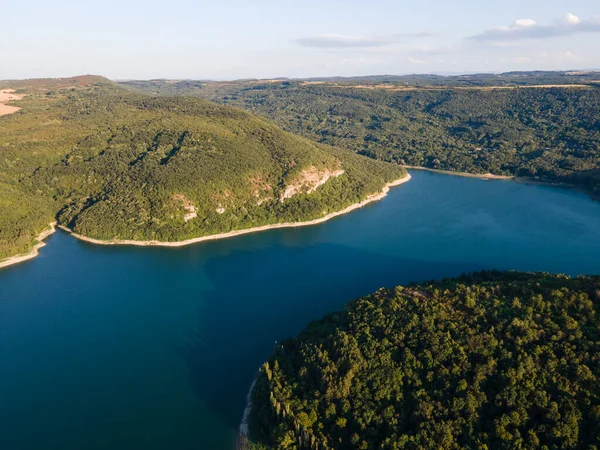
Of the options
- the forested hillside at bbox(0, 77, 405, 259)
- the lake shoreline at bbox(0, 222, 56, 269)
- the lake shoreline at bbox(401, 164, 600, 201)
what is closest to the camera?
the lake shoreline at bbox(0, 222, 56, 269)

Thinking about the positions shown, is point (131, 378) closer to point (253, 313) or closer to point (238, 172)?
point (253, 313)

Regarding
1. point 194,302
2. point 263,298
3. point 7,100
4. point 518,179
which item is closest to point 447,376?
point 263,298

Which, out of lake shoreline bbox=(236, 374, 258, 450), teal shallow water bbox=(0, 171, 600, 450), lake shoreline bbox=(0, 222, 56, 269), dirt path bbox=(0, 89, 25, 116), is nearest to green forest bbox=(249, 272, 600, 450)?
lake shoreline bbox=(236, 374, 258, 450)

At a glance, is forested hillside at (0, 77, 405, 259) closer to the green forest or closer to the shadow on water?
the shadow on water

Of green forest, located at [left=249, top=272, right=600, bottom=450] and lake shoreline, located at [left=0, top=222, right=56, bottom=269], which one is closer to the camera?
green forest, located at [left=249, top=272, right=600, bottom=450]

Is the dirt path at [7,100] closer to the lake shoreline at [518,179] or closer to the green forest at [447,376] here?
the lake shoreline at [518,179]

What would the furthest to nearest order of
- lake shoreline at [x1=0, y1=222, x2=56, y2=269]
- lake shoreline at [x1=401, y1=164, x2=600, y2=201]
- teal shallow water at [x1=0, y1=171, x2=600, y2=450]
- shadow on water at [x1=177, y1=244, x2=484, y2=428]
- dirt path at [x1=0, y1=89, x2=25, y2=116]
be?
dirt path at [x1=0, y1=89, x2=25, y2=116] < lake shoreline at [x1=401, y1=164, x2=600, y2=201] < lake shoreline at [x1=0, y1=222, x2=56, y2=269] < shadow on water at [x1=177, y1=244, x2=484, y2=428] < teal shallow water at [x1=0, y1=171, x2=600, y2=450]

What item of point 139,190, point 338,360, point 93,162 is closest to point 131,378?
point 338,360
